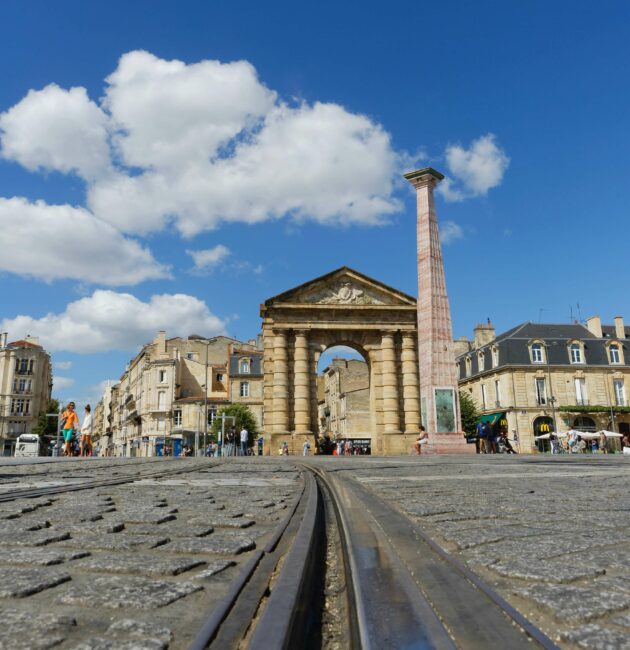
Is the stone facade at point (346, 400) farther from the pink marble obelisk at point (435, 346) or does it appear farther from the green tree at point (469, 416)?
the pink marble obelisk at point (435, 346)

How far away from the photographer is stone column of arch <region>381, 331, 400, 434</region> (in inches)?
1316

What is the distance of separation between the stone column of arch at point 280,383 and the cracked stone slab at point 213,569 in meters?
30.9

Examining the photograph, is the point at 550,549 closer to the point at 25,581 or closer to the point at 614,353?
the point at 25,581

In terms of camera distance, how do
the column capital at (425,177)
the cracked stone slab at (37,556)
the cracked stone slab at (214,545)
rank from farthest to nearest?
the column capital at (425,177) < the cracked stone slab at (214,545) < the cracked stone slab at (37,556)

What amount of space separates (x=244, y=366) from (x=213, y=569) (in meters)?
58.0

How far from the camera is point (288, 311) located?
34438mm

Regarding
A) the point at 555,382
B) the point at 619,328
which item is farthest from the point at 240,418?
the point at 619,328

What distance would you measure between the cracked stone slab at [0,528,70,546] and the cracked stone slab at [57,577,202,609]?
3.15 ft

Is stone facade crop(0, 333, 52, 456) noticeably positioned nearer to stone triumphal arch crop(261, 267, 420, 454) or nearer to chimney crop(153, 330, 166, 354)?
chimney crop(153, 330, 166, 354)

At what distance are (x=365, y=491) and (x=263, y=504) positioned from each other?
1665mm

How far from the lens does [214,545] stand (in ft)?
8.95

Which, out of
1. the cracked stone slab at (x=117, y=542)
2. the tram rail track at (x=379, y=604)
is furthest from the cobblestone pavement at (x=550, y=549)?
the cracked stone slab at (x=117, y=542)

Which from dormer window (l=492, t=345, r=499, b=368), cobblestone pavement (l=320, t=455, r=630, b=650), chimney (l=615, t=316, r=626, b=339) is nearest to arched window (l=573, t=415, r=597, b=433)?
dormer window (l=492, t=345, r=499, b=368)

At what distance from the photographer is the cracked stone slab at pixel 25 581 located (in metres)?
1.82
